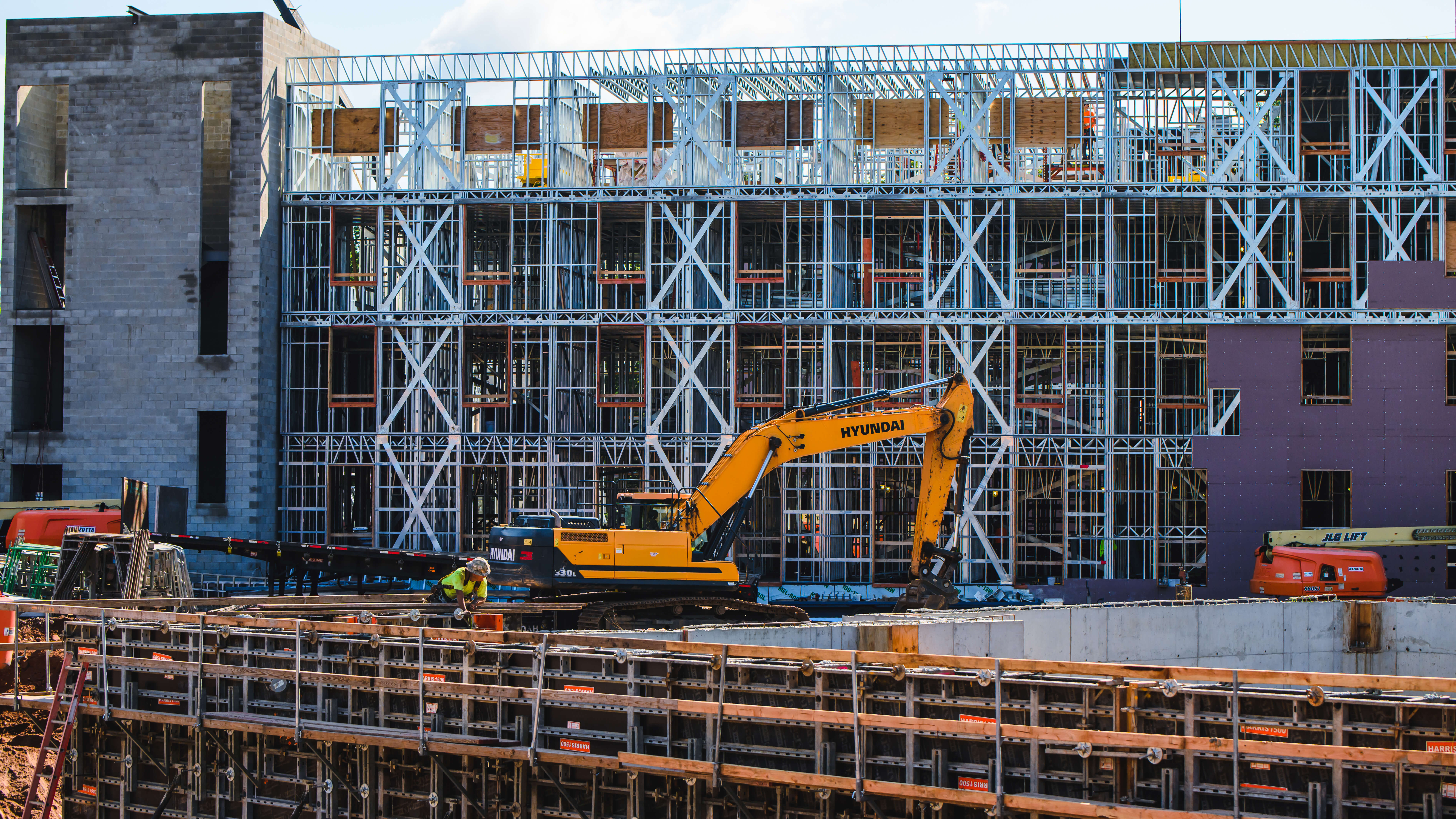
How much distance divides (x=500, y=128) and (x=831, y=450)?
16008 millimetres

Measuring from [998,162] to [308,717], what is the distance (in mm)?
24512

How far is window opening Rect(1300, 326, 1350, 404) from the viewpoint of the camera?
32.0 meters

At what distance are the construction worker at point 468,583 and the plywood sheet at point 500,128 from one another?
791 inches

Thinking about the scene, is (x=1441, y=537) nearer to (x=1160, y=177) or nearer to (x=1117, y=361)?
(x=1117, y=361)

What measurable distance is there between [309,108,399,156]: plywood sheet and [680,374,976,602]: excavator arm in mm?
17267

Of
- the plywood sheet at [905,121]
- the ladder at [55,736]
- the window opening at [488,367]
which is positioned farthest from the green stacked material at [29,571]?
the plywood sheet at [905,121]

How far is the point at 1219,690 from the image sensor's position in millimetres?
10914

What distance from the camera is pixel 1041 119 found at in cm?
3347

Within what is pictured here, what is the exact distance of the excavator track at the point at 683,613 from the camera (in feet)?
74.4

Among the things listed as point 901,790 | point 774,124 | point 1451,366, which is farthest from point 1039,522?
point 901,790

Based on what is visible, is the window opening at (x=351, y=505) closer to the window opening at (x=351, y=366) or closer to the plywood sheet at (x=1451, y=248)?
the window opening at (x=351, y=366)

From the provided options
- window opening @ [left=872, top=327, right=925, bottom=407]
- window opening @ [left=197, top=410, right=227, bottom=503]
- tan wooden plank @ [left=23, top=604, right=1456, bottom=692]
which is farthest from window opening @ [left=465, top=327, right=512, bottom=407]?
tan wooden plank @ [left=23, top=604, right=1456, bottom=692]

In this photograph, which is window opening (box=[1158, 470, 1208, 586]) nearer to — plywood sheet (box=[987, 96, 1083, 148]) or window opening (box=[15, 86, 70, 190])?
plywood sheet (box=[987, 96, 1083, 148])

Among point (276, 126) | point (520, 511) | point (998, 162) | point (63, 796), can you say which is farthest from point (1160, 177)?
point (63, 796)
